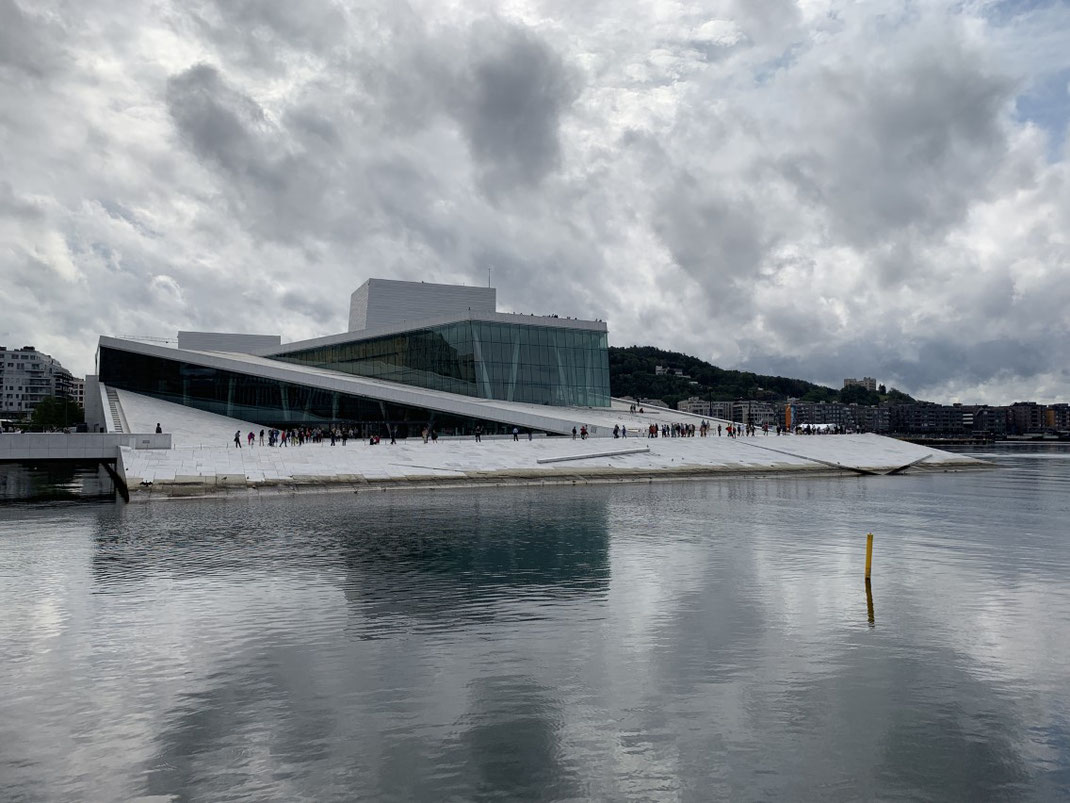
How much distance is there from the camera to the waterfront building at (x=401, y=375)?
4953cm

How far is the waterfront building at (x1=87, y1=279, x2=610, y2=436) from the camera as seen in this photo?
49531mm

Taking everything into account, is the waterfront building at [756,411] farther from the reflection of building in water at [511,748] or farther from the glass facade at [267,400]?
the reflection of building in water at [511,748]

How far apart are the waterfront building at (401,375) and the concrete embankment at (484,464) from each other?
23.0 feet

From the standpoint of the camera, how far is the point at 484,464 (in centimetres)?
3725

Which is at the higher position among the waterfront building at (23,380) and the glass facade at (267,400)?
the waterfront building at (23,380)

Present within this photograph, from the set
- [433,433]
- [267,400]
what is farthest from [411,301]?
[433,433]

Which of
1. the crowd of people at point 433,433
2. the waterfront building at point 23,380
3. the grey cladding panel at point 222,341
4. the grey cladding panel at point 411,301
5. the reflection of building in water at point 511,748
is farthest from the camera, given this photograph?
the waterfront building at point 23,380

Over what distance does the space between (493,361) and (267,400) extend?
567 inches

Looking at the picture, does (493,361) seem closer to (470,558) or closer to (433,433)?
(433,433)

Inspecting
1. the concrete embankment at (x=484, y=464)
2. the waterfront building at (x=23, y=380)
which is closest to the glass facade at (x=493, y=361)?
the concrete embankment at (x=484, y=464)

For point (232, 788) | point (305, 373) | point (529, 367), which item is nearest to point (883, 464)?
point (529, 367)

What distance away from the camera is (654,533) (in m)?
20.0

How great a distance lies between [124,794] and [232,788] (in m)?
0.78

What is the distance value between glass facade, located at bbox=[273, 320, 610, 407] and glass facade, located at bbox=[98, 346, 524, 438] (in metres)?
5.98
